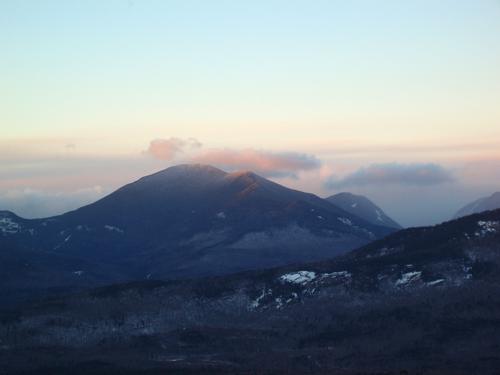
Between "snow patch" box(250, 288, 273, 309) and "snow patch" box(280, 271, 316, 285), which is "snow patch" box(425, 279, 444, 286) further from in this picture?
"snow patch" box(250, 288, 273, 309)

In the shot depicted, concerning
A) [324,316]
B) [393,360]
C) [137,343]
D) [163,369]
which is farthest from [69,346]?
[393,360]

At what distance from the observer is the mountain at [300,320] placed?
126 m

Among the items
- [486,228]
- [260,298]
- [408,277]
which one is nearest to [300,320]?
[260,298]

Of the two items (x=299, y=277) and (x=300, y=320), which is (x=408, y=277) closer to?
(x=299, y=277)

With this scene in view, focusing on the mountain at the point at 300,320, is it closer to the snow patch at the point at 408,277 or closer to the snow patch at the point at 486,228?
the snow patch at the point at 408,277

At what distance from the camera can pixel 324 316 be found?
154 meters

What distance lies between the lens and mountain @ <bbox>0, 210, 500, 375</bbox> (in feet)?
412

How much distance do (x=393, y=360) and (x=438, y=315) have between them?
23.5 metres

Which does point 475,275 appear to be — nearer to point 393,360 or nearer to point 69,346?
point 393,360

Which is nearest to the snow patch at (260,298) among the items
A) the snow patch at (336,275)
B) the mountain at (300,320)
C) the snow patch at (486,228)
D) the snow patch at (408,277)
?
the mountain at (300,320)

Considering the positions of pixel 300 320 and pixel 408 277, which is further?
pixel 408 277

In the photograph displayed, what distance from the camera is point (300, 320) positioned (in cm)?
15425

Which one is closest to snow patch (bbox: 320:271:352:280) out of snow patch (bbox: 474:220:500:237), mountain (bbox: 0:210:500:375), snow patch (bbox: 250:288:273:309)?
mountain (bbox: 0:210:500:375)

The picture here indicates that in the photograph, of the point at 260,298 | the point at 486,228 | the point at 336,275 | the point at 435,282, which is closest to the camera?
the point at 435,282
